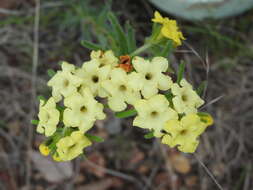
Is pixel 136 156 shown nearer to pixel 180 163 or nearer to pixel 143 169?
pixel 143 169

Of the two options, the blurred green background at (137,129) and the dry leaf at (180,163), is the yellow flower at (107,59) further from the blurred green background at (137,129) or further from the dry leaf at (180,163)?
the dry leaf at (180,163)

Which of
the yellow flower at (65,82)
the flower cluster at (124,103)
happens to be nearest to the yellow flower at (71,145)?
the flower cluster at (124,103)

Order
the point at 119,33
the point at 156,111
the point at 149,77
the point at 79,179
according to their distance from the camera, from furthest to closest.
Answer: the point at 79,179 → the point at 119,33 → the point at 149,77 → the point at 156,111

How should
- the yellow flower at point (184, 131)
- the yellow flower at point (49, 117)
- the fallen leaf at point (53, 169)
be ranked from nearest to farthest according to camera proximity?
1. the yellow flower at point (184, 131)
2. the yellow flower at point (49, 117)
3. the fallen leaf at point (53, 169)

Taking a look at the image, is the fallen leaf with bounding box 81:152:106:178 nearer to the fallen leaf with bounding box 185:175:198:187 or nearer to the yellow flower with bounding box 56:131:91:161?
the fallen leaf with bounding box 185:175:198:187

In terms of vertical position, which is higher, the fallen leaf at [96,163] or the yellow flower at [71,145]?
the yellow flower at [71,145]

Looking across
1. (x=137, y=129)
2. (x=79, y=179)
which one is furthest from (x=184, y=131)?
(x=79, y=179)
